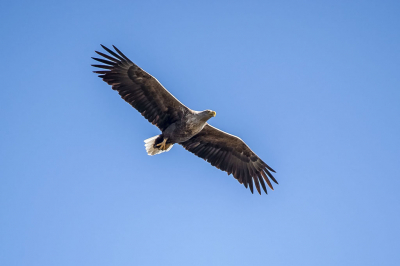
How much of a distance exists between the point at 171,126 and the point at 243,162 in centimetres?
263

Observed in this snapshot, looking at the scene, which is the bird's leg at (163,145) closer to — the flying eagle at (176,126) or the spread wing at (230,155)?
the flying eagle at (176,126)

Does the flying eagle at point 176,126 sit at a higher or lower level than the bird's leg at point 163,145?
higher

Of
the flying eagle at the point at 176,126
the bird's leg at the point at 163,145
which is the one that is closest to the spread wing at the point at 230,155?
the flying eagle at the point at 176,126

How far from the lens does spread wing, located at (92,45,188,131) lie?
1133 cm

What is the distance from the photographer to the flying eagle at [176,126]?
448 inches

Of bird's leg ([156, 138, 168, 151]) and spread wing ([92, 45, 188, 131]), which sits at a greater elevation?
spread wing ([92, 45, 188, 131])

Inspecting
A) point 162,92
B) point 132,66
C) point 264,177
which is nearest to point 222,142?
point 264,177

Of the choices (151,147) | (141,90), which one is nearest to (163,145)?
(151,147)

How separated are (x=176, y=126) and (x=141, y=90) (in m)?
1.31

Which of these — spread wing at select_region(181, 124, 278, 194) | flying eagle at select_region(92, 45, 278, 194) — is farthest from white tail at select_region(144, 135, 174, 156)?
spread wing at select_region(181, 124, 278, 194)

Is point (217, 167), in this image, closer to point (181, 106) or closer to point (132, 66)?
point (181, 106)

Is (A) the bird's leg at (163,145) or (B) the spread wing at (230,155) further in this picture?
(B) the spread wing at (230,155)

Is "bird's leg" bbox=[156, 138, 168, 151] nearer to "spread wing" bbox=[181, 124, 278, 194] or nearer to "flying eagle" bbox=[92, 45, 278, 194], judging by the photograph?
"flying eagle" bbox=[92, 45, 278, 194]

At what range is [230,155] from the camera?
12.9 meters
